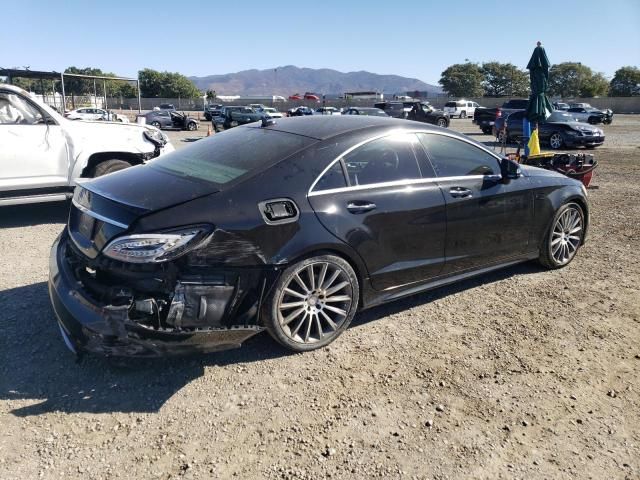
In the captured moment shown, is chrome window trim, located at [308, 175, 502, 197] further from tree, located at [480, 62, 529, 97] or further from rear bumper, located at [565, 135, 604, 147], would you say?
tree, located at [480, 62, 529, 97]

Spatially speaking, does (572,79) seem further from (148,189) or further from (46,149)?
(148,189)

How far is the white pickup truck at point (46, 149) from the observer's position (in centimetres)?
635

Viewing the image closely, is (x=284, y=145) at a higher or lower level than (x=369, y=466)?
higher

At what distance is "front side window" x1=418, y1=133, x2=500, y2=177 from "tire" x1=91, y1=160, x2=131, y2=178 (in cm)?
458

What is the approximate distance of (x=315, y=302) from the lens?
11.3 ft

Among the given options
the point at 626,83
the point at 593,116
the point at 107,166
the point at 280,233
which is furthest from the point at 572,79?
the point at 280,233

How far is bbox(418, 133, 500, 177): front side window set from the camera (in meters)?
4.11

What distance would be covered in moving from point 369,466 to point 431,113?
3045cm

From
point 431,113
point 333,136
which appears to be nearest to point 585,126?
point 431,113

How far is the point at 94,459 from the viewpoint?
247 centimetres

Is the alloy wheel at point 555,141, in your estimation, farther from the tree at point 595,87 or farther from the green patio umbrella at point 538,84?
the tree at point 595,87

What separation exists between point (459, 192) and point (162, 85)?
111 m

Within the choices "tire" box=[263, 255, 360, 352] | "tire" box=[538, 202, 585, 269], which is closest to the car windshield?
"tire" box=[538, 202, 585, 269]

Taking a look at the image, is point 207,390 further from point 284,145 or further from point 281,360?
point 284,145
